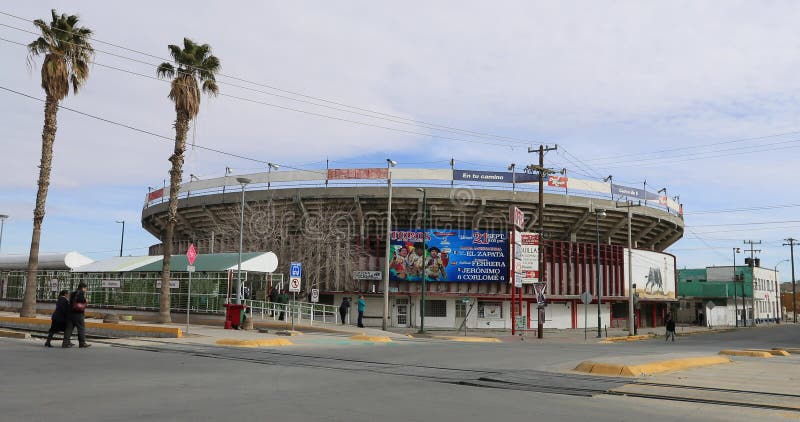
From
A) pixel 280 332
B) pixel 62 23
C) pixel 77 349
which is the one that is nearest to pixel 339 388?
pixel 77 349

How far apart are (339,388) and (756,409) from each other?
20.1 feet

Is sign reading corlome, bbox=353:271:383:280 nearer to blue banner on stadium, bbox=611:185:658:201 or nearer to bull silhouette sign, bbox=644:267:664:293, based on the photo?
blue banner on stadium, bbox=611:185:658:201

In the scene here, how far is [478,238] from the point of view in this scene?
43.5 metres

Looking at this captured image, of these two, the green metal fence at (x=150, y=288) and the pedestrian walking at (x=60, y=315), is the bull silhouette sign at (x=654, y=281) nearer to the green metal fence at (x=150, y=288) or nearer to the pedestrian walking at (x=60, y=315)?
the green metal fence at (x=150, y=288)

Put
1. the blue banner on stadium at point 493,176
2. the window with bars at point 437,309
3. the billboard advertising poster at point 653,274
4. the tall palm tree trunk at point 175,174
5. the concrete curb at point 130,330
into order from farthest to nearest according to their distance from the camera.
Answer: the billboard advertising poster at point 653,274
the blue banner on stadium at point 493,176
the window with bars at point 437,309
the tall palm tree trunk at point 175,174
the concrete curb at point 130,330

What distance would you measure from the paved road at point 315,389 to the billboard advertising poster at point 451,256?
25847 mm

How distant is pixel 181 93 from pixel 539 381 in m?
A: 22.3

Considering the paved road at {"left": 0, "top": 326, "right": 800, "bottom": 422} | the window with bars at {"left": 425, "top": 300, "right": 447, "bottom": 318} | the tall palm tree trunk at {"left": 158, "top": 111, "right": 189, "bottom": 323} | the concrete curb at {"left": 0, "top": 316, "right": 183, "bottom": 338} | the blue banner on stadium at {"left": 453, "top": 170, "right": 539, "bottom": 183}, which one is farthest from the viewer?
the blue banner on stadium at {"left": 453, "top": 170, "right": 539, "bottom": 183}

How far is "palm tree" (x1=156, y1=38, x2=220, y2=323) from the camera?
2852cm

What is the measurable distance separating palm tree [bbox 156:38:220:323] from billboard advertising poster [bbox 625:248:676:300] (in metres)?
37.1

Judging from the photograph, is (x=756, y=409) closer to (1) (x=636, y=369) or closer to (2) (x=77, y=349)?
(1) (x=636, y=369)

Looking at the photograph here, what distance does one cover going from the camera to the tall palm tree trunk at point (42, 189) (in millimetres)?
29859

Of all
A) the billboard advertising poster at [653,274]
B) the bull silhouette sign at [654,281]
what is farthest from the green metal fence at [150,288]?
the bull silhouette sign at [654,281]

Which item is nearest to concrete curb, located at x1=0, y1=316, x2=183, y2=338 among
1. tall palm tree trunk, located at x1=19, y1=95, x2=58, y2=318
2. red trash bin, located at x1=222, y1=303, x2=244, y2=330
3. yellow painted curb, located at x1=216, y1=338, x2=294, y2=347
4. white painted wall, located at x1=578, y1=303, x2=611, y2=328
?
yellow painted curb, located at x1=216, y1=338, x2=294, y2=347
